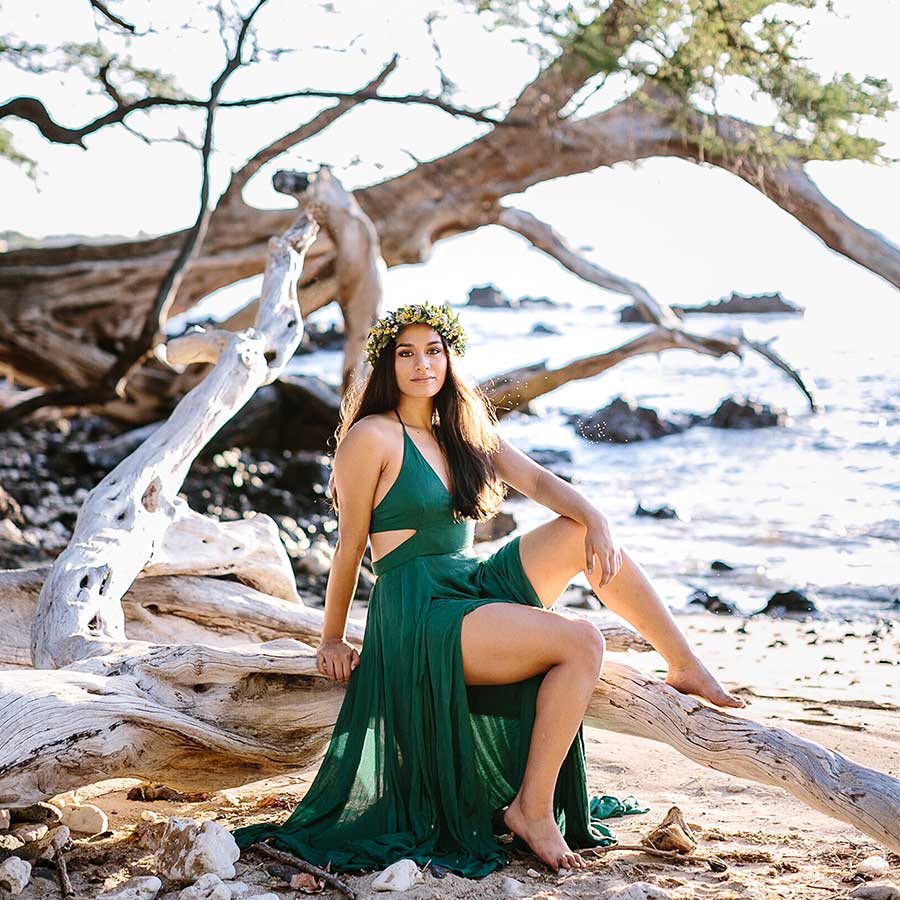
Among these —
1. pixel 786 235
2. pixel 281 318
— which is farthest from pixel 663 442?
pixel 786 235

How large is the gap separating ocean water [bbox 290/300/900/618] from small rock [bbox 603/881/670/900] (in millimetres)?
1802

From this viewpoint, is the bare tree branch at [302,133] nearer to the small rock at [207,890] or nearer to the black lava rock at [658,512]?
the black lava rock at [658,512]

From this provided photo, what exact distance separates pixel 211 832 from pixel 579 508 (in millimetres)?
1396

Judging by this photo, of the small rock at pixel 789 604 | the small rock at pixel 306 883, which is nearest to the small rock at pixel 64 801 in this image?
the small rock at pixel 306 883

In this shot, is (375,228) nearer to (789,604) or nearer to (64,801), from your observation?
(789,604)

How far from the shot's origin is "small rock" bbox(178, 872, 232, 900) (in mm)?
3068

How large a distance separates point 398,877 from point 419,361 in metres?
1.53

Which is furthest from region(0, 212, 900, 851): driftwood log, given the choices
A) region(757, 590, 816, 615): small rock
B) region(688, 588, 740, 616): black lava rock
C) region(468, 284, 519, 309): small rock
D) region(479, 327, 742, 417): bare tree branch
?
region(468, 284, 519, 309): small rock

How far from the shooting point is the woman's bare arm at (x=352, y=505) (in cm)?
375

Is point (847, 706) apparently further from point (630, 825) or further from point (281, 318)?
point (281, 318)

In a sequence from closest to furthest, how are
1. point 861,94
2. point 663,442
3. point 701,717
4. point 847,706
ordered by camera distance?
point 701,717, point 847,706, point 861,94, point 663,442

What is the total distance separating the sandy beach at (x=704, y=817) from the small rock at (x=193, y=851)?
0.20 feet

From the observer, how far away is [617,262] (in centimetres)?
3447

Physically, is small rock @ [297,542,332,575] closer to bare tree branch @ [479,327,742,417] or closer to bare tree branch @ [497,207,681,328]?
bare tree branch @ [479,327,742,417]
